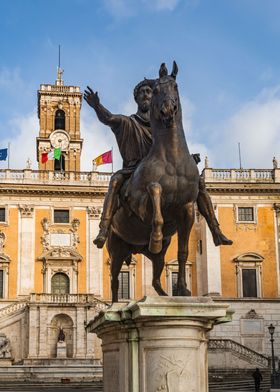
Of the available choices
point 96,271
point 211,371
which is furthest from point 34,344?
point 211,371

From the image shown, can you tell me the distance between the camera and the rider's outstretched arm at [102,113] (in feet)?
26.1

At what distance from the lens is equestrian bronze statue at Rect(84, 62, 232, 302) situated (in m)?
6.93

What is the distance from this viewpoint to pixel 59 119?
61.5m

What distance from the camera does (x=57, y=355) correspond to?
132 feet

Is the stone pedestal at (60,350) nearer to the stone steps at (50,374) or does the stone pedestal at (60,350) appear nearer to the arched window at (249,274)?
the stone steps at (50,374)

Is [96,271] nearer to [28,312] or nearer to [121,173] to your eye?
[28,312]

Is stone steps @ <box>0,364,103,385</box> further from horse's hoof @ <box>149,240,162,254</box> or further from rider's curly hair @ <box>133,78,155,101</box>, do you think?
horse's hoof @ <box>149,240,162,254</box>

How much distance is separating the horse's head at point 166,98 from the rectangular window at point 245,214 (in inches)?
1598

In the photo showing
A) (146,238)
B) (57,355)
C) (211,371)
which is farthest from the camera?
(57,355)

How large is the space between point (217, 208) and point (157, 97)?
132ft

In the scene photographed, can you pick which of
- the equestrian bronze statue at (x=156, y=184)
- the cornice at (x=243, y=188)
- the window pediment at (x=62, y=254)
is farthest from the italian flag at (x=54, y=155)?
the equestrian bronze statue at (x=156, y=184)

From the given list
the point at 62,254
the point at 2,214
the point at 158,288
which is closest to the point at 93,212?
the point at 62,254

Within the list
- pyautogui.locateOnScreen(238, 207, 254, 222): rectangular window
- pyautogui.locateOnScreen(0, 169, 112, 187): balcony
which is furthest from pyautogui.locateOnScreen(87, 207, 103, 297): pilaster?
pyautogui.locateOnScreen(238, 207, 254, 222): rectangular window

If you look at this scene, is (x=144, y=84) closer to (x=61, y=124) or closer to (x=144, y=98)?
(x=144, y=98)
